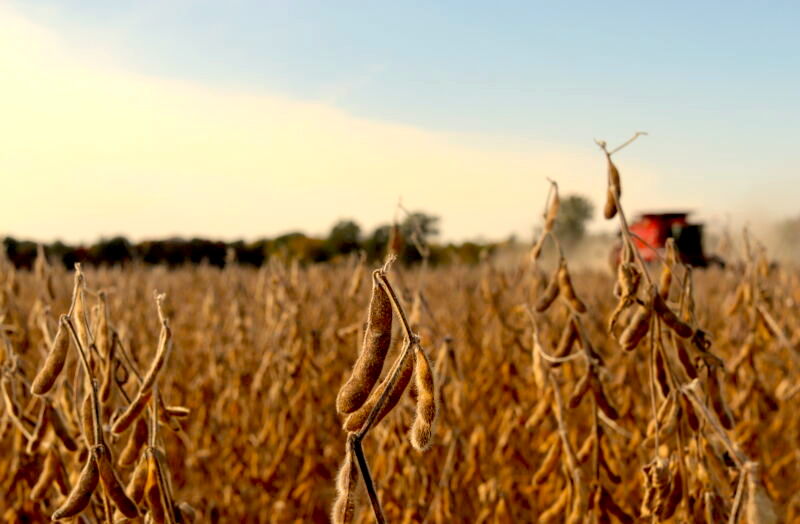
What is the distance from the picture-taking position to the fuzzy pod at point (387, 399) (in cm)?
93

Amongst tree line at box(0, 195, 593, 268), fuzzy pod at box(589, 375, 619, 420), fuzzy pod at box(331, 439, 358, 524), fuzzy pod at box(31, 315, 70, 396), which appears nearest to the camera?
fuzzy pod at box(331, 439, 358, 524)

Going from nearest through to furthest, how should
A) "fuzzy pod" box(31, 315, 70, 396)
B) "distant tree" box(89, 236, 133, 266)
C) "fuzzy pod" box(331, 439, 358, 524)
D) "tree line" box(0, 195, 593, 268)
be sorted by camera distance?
"fuzzy pod" box(331, 439, 358, 524), "fuzzy pod" box(31, 315, 70, 396), "tree line" box(0, 195, 593, 268), "distant tree" box(89, 236, 133, 266)

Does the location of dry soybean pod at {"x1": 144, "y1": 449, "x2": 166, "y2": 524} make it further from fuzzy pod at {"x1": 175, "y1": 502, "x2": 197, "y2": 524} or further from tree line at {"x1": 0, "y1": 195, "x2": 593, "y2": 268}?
tree line at {"x1": 0, "y1": 195, "x2": 593, "y2": 268}

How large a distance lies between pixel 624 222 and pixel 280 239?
23356 millimetres

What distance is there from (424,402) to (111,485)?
663 millimetres

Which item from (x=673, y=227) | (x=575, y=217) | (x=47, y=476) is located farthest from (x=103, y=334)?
(x=575, y=217)

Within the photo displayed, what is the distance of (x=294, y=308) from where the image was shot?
3623 millimetres

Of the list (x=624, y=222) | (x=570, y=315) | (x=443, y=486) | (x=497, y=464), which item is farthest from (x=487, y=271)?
(x=624, y=222)

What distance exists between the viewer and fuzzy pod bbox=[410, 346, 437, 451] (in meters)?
0.93

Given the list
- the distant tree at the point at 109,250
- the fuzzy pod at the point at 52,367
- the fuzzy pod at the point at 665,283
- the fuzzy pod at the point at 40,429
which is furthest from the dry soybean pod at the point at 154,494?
the distant tree at the point at 109,250

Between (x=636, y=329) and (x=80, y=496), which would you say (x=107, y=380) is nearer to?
(x=80, y=496)

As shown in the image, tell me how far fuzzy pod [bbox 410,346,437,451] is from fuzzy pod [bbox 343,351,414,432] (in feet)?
0.04

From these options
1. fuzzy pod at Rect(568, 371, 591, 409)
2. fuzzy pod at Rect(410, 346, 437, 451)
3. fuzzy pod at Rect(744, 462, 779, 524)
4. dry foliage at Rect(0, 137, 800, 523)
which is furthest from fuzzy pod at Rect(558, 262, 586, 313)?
fuzzy pod at Rect(410, 346, 437, 451)

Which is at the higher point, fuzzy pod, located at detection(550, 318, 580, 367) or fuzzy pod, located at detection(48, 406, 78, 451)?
fuzzy pod, located at detection(550, 318, 580, 367)
